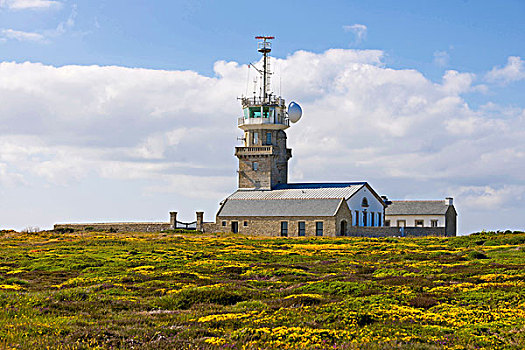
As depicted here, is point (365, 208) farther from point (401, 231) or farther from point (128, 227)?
point (128, 227)

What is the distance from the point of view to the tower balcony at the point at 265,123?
311 feet

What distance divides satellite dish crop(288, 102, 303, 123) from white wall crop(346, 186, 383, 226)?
15435 mm

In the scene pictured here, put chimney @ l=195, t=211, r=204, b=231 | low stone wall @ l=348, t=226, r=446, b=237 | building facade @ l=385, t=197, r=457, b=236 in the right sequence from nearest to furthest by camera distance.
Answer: low stone wall @ l=348, t=226, r=446, b=237, chimney @ l=195, t=211, r=204, b=231, building facade @ l=385, t=197, r=457, b=236

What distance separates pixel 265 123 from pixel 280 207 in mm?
15212

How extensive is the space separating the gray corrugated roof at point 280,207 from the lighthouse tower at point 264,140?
577cm

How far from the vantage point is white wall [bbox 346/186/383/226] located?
3366 inches

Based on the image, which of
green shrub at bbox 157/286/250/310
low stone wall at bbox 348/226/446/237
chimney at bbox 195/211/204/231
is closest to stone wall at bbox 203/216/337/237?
chimney at bbox 195/211/204/231

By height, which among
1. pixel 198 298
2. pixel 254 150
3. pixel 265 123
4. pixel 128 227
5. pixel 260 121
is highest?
pixel 260 121

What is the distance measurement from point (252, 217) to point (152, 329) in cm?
6886

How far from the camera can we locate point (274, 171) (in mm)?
94250

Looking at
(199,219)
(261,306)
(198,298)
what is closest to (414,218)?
(199,219)

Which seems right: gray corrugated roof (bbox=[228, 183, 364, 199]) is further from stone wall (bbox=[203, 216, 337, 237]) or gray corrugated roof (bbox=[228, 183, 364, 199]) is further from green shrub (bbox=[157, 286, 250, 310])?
green shrub (bbox=[157, 286, 250, 310])

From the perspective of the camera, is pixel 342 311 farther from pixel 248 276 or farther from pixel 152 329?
pixel 248 276

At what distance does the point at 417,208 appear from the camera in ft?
340
